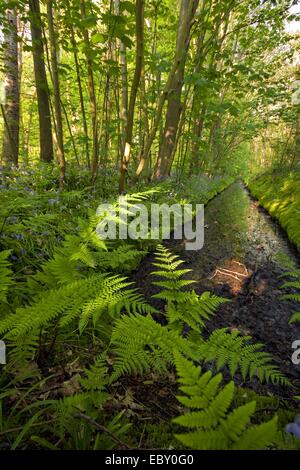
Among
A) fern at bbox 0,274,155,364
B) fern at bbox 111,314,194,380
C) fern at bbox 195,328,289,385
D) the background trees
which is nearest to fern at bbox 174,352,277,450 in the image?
fern at bbox 111,314,194,380

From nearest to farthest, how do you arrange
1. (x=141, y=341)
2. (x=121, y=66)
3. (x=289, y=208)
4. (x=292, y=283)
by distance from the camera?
(x=141, y=341)
(x=292, y=283)
(x=121, y=66)
(x=289, y=208)

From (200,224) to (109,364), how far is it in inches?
235

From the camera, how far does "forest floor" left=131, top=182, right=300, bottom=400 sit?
9.67ft

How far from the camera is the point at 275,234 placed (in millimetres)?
7320

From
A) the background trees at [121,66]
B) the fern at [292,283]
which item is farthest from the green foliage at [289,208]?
the background trees at [121,66]

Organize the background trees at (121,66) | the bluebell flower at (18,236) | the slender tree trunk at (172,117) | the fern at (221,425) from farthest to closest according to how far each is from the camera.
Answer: the slender tree trunk at (172,117), the background trees at (121,66), the bluebell flower at (18,236), the fern at (221,425)

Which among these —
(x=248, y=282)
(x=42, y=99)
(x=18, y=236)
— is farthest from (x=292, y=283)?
(x=42, y=99)

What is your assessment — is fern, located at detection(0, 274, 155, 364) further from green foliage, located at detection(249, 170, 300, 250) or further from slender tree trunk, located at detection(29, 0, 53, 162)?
green foliage, located at detection(249, 170, 300, 250)

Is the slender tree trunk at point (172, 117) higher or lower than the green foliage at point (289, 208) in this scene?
higher

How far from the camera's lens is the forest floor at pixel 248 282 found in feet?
9.67

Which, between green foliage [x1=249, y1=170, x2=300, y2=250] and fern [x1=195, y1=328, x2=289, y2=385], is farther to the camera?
green foliage [x1=249, y1=170, x2=300, y2=250]

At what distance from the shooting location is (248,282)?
14.1 ft

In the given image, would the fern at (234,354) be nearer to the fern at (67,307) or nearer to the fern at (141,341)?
the fern at (141,341)

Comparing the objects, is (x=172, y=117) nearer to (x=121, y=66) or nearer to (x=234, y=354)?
(x=121, y=66)
